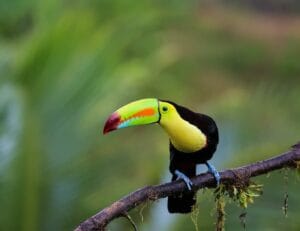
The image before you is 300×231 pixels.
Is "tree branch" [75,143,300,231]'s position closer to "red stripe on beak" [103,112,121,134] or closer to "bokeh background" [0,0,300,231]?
"red stripe on beak" [103,112,121,134]

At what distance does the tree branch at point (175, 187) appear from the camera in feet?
3.73

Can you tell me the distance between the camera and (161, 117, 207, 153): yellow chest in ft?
4.12

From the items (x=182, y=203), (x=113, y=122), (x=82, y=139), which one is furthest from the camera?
(x=82, y=139)

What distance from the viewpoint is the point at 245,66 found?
1030 centimetres

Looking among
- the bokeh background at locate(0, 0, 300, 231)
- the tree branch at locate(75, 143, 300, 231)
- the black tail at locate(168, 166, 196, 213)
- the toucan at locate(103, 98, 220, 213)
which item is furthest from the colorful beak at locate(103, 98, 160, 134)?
the bokeh background at locate(0, 0, 300, 231)

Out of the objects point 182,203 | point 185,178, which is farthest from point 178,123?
point 182,203

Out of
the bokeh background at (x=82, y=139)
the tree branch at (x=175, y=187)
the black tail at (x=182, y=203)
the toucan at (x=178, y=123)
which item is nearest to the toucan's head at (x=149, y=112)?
the toucan at (x=178, y=123)

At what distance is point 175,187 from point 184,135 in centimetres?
9

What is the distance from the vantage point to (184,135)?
127 cm

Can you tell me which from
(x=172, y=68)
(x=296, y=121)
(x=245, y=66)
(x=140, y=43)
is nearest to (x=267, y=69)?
(x=245, y=66)

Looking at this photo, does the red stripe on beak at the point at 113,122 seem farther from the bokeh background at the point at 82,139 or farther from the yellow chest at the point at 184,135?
the bokeh background at the point at 82,139

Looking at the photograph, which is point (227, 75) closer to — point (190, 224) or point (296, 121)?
point (296, 121)

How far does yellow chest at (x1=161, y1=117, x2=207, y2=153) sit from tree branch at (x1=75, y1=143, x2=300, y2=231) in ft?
0.21

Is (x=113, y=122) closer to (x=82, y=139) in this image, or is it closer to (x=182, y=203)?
(x=182, y=203)
